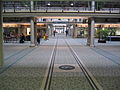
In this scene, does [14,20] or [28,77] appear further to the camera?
[14,20]

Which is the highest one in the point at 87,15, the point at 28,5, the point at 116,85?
the point at 28,5

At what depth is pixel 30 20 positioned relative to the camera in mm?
21844

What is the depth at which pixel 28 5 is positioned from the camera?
76.8 feet

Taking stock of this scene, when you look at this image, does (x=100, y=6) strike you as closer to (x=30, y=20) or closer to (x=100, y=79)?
(x=30, y=20)

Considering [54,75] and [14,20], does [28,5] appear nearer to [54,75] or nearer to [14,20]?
[14,20]

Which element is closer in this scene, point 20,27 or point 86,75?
point 86,75

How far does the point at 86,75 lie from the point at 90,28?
15.5 m

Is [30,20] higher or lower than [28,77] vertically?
higher

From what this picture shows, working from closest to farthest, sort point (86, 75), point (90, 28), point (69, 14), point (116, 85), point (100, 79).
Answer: point (116, 85) → point (100, 79) → point (86, 75) → point (69, 14) → point (90, 28)

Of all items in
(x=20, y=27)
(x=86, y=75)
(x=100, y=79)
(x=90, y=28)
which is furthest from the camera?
(x=20, y=27)

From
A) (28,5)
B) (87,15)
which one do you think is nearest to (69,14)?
(87,15)

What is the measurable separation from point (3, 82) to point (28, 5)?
18001mm

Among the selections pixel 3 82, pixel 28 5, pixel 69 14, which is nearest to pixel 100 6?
pixel 69 14

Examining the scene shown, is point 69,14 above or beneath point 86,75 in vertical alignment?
above
